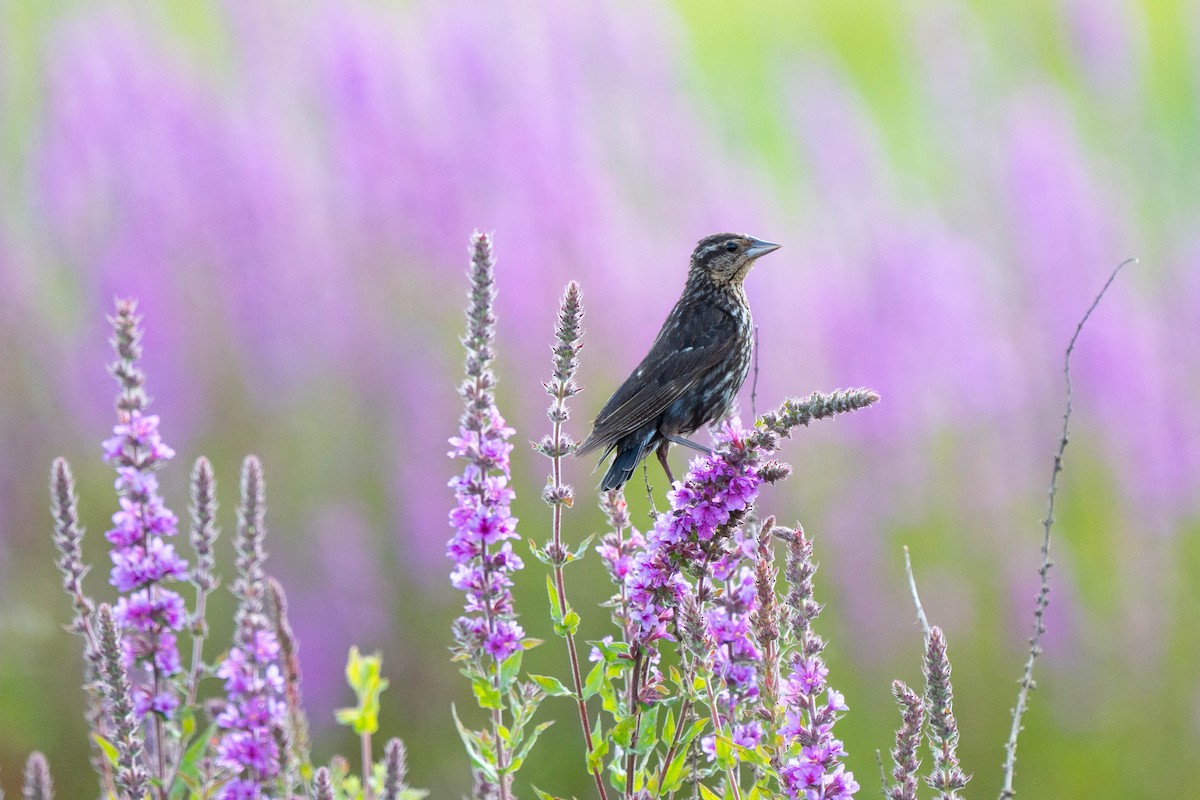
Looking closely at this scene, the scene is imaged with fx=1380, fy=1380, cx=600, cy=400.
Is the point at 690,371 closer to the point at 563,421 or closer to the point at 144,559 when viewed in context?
the point at 563,421

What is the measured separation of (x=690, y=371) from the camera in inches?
153

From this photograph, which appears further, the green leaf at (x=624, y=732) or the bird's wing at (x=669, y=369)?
the bird's wing at (x=669, y=369)

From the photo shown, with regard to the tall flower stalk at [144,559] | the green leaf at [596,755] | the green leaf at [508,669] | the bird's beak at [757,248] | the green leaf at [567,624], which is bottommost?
the green leaf at [596,755]

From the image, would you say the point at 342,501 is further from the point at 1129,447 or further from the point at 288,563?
the point at 1129,447

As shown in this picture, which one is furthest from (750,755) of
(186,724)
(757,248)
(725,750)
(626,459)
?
(757,248)

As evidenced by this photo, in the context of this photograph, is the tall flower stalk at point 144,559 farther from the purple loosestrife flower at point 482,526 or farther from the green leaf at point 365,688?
the purple loosestrife flower at point 482,526

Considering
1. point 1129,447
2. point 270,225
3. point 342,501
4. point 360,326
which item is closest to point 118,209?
point 270,225

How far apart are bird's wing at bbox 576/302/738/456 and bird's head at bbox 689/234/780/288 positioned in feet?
0.63

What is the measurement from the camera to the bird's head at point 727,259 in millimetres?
4551

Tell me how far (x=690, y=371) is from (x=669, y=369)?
0.31 ft

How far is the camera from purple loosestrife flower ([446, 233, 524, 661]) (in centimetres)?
236

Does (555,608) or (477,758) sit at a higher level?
(555,608)

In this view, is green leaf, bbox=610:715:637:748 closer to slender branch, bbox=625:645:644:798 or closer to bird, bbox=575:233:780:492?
slender branch, bbox=625:645:644:798

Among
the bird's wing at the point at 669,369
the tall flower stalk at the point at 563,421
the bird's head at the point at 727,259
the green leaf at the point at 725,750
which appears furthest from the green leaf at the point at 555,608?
the bird's head at the point at 727,259
